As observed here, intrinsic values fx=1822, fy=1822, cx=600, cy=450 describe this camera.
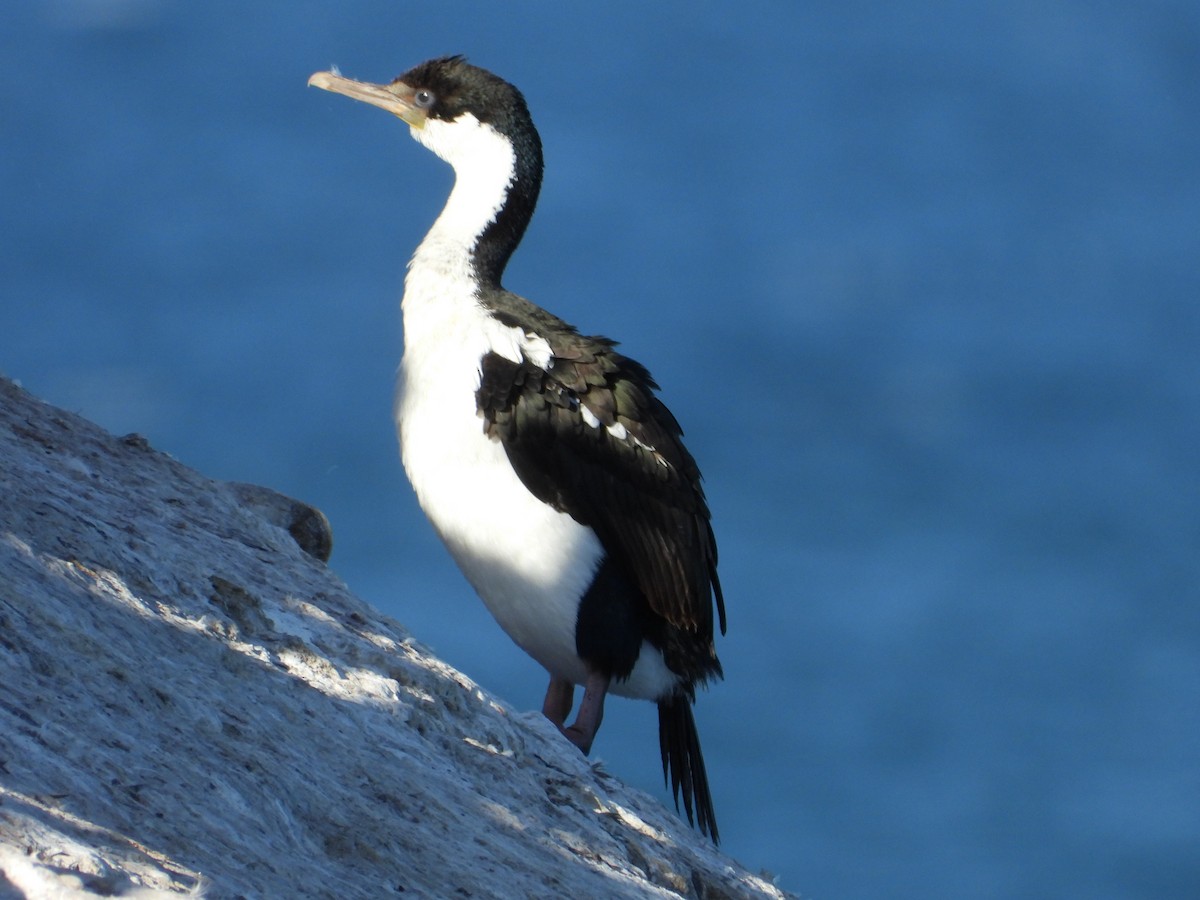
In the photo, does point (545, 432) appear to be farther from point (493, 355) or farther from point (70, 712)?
point (70, 712)

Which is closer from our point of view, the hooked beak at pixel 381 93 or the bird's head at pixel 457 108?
the bird's head at pixel 457 108

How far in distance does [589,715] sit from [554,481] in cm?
93

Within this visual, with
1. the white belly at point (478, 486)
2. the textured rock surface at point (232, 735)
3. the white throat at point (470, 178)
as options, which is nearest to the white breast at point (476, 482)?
the white belly at point (478, 486)

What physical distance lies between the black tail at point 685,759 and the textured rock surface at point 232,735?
1.61m

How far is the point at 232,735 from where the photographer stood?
4.34 meters

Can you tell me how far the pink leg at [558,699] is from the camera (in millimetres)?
7688

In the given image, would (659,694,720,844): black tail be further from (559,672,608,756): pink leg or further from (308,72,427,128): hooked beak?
(308,72,427,128): hooked beak

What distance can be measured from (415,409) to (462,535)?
53 centimetres

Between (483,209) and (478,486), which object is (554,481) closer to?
(478,486)

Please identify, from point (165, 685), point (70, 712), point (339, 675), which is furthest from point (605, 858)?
point (70, 712)

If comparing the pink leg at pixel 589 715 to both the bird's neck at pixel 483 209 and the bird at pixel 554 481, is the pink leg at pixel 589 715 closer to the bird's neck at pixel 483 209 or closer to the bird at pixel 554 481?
the bird at pixel 554 481

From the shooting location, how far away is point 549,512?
23.4ft

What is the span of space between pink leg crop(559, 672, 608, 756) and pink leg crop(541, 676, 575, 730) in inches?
14.2

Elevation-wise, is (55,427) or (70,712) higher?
(55,427)
